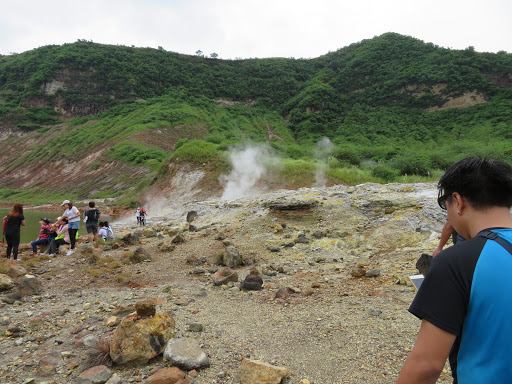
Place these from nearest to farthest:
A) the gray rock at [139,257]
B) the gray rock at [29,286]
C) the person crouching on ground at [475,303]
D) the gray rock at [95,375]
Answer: the person crouching on ground at [475,303] → the gray rock at [95,375] → the gray rock at [29,286] → the gray rock at [139,257]

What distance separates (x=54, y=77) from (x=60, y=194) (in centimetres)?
5166

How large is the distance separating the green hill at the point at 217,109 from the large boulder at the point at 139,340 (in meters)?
22.7

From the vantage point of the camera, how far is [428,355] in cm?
133

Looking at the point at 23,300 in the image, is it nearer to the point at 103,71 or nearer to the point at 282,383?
the point at 282,383

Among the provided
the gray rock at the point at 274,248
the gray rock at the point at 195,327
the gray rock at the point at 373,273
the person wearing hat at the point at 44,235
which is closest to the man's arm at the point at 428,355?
the gray rock at the point at 195,327

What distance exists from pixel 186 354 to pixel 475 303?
322 centimetres

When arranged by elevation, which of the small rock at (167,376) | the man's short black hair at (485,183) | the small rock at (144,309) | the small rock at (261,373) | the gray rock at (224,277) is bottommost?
the gray rock at (224,277)

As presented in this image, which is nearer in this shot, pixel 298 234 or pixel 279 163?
pixel 298 234

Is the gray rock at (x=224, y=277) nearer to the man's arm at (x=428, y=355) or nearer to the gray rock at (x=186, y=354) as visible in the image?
the gray rock at (x=186, y=354)

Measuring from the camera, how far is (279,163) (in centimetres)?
2455

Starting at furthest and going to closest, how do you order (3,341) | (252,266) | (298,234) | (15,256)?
(298,234) → (15,256) → (252,266) → (3,341)

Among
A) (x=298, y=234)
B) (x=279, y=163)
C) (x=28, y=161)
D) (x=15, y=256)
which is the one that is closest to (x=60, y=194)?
(x=28, y=161)

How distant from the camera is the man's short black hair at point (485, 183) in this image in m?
1.46

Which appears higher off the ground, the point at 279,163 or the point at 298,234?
the point at 279,163
